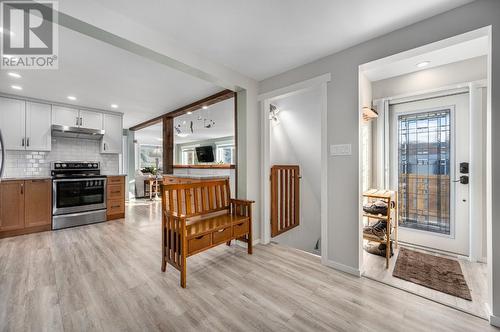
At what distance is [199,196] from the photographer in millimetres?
2650

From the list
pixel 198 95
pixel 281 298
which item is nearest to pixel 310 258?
pixel 281 298

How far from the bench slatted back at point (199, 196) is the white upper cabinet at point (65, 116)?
3.30m

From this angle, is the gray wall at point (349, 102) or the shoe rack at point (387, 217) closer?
the gray wall at point (349, 102)

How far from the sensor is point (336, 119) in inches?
91.3

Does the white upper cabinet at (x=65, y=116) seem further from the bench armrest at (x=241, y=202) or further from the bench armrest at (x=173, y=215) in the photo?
the bench armrest at (x=241, y=202)

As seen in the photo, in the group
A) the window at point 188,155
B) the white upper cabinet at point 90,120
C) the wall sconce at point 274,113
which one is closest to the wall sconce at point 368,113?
the wall sconce at point 274,113

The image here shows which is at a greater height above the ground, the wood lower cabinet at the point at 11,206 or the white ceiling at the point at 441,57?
the white ceiling at the point at 441,57

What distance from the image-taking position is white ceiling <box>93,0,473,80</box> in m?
1.60

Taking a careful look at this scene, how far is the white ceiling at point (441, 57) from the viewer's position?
7.02ft

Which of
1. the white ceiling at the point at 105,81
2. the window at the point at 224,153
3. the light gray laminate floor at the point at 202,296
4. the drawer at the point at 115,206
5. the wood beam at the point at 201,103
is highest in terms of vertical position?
the white ceiling at the point at 105,81

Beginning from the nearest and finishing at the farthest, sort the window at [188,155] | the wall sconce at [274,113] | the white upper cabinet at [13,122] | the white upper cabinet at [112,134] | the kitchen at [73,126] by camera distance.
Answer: the kitchen at [73,126] < the white upper cabinet at [13,122] < the wall sconce at [274,113] < the white upper cabinet at [112,134] < the window at [188,155]

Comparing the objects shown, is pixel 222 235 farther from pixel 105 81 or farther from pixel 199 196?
pixel 105 81

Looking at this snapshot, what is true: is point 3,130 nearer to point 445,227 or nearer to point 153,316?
point 153,316
